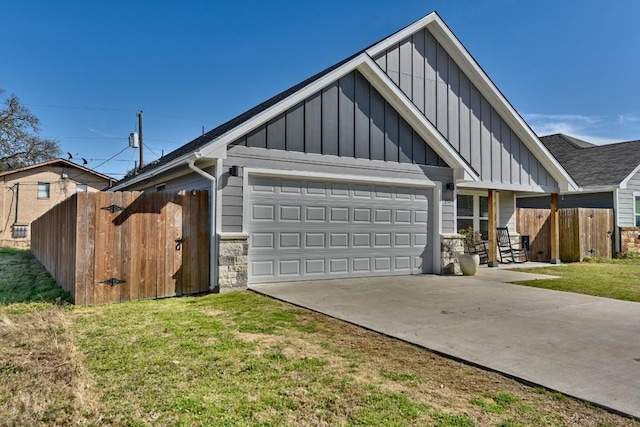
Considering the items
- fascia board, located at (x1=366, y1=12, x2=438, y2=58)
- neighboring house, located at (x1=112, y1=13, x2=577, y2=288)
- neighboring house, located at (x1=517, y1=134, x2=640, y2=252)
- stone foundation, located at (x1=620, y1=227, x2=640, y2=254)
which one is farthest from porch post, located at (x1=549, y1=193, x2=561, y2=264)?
fascia board, located at (x1=366, y1=12, x2=438, y2=58)

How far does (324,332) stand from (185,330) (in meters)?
1.73

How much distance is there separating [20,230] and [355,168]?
89.9 ft

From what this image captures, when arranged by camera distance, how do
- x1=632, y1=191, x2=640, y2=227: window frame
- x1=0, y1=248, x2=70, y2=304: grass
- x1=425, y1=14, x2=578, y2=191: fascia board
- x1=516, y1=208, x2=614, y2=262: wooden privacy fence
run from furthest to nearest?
x1=632, y1=191, x2=640, y2=227: window frame
x1=516, y1=208, x2=614, y2=262: wooden privacy fence
x1=425, y1=14, x2=578, y2=191: fascia board
x1=0, y1=248, x2=70, y2=304: grass

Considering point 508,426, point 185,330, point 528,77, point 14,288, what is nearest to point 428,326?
point 508,426

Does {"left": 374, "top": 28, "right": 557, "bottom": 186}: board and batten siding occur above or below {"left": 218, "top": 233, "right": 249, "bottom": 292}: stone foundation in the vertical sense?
above

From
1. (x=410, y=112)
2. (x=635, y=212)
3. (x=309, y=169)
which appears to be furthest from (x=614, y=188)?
(x=309, y=169)

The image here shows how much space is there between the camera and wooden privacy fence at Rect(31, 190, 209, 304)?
679 cm

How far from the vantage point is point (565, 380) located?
351cm

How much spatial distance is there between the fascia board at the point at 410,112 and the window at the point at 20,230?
2767 cm

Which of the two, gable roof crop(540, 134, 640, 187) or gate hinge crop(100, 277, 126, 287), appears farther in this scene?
gable roof crop(540, 134, 640, 187)

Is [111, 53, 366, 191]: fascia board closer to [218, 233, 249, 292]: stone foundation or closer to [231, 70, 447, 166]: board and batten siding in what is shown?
[231, 70, 447, 166]: board and batten siding

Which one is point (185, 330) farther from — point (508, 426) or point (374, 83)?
point (374, 83)

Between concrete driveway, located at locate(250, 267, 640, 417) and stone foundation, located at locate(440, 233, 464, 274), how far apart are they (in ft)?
4.81

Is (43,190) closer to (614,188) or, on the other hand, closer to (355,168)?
(355,168)
